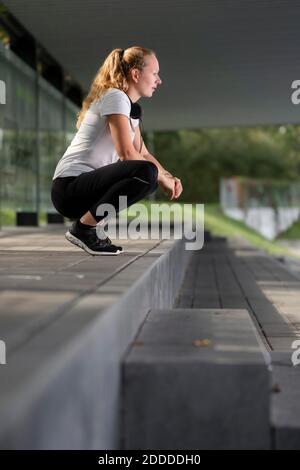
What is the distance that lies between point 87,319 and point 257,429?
772 millimetres

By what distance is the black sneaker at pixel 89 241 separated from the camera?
4621 millimetres

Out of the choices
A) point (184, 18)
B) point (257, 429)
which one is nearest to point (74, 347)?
point (257, 429)

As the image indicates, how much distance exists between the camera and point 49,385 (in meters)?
1.62

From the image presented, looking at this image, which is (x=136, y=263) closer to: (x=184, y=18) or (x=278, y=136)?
(x=184, y=18)

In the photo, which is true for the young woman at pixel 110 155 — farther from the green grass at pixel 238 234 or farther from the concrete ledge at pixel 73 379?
the green grass at pixel 238 234


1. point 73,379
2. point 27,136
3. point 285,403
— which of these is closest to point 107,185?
point 285,403

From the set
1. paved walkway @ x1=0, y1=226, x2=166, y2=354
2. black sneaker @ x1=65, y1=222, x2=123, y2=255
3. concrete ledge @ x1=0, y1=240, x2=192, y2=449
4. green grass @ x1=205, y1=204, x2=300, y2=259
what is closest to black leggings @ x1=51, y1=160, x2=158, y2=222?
black sneaker @ x1=65, y1=222, x2=123, y2=255

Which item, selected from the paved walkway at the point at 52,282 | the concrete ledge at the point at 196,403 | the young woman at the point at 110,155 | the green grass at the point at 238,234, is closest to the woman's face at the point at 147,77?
the young woman at the point at 110,155

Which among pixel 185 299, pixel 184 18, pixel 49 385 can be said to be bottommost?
pixel 185 299

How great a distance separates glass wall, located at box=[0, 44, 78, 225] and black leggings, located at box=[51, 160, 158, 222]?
9122 mm

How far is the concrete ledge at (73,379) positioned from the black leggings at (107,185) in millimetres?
1389

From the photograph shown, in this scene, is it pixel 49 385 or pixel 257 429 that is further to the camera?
pixel 257 429

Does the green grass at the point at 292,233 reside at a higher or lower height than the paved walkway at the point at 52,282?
lower

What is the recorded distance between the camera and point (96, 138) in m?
4.39
